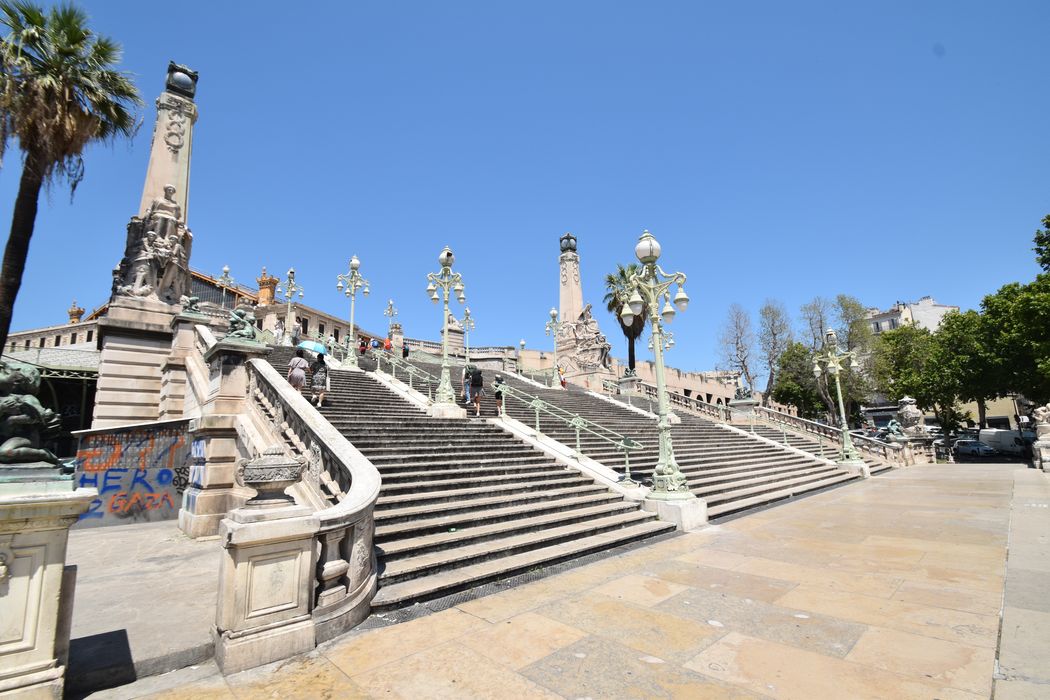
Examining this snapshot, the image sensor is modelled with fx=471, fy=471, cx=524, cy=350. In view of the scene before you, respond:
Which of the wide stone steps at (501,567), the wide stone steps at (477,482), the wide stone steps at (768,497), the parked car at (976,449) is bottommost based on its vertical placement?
the parked car at (976,449)

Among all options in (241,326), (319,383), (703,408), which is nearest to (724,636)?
(241,326)

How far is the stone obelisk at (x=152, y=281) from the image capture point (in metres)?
12.8

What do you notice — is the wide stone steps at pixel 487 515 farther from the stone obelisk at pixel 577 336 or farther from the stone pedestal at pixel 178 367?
the stone obelisk at pixel 577 336

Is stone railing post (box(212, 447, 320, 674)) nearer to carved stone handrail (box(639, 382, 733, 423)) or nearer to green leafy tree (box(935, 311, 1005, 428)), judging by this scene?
carved stone handrail (box(639, 382, 733, 423))

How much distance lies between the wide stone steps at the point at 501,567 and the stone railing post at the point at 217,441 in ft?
16.9

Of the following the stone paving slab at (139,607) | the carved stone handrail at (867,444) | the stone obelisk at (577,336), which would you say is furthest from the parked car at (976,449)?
the stone paving slab at (139,607)

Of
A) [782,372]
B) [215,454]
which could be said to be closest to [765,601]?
[215,454]

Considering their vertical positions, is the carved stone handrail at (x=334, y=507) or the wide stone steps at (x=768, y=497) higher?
the carved stone handrail at (x=334, y=507)

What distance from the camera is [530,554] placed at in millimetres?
6957

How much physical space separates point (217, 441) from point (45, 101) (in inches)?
306

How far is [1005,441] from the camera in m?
38.8

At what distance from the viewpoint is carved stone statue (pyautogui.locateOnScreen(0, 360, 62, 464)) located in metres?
3.35

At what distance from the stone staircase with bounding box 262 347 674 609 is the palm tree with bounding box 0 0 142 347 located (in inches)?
262

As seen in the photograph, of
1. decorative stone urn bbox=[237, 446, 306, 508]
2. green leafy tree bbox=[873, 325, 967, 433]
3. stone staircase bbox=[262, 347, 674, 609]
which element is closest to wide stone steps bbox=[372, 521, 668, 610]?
stone staircase bbox=[262, 347, 674, 609]
